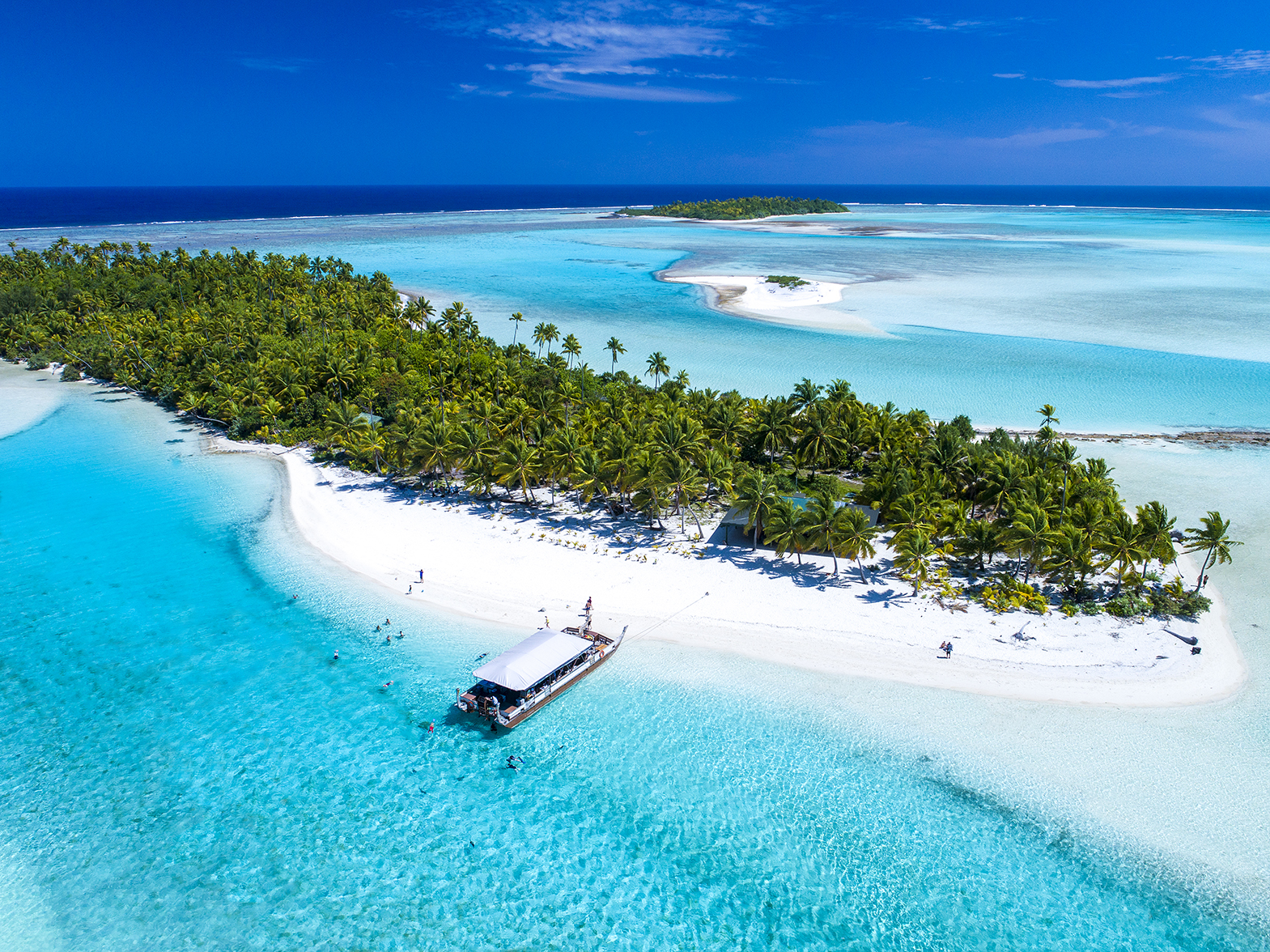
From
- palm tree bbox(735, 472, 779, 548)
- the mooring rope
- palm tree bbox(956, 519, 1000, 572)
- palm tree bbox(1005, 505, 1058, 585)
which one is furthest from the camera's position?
palm tree bbox(735, 472, 779, 548)

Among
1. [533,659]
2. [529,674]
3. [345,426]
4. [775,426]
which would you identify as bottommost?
[529,674]

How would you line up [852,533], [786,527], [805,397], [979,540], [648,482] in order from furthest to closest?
[805,397] < [648,482] < [786,527] < [979,540] < [852,533]

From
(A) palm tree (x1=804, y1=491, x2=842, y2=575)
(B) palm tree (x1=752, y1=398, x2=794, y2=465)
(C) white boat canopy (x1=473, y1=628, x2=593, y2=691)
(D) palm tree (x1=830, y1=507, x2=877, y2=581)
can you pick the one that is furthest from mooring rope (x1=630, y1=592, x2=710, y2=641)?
(B) palm tree (x1=752, y1=398, x2=794, y2=465)

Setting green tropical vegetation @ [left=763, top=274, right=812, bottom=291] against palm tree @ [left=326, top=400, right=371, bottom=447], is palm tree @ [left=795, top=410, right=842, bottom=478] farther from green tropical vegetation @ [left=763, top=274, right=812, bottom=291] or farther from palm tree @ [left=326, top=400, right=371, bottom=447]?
green tropical vegetation @ [left=763, top=274, right=812, bottom=291]

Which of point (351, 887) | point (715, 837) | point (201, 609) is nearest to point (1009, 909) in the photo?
point (715, 837)

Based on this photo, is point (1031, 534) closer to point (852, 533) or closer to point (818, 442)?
point (852, 533)

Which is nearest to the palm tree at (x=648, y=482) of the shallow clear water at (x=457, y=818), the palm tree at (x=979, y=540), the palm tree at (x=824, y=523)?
the palm tree at (x=824, y=523)

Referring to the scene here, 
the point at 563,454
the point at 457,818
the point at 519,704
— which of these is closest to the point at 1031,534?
the point at 519,704
